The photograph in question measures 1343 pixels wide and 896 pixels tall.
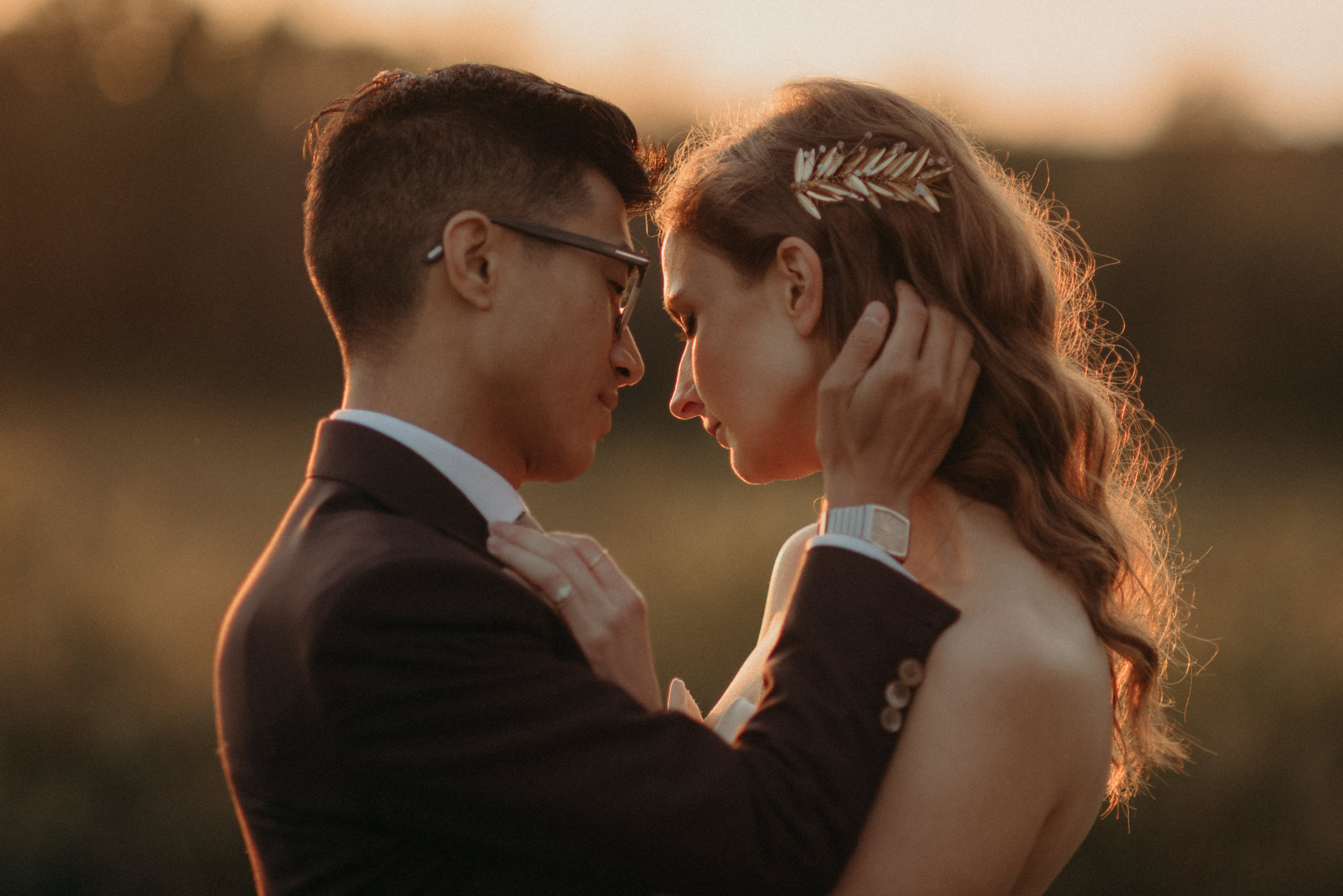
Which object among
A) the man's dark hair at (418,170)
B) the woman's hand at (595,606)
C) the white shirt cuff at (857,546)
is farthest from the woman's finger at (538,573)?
the man's dark hair at (418,170)

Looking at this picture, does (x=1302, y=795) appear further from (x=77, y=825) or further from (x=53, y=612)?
(x=53, y=612)

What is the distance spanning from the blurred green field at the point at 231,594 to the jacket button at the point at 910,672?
465 centimetres

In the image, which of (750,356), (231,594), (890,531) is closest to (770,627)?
(750,356)

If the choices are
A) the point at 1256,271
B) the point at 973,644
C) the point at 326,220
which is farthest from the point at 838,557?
the point at 1256,271

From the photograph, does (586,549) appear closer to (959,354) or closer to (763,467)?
(763,467)

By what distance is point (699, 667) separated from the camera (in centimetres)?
902

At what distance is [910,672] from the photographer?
210cm

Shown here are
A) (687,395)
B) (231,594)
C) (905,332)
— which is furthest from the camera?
(231,594)

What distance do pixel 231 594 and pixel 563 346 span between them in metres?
8.51

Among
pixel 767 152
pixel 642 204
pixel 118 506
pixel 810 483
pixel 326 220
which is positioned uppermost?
pixel 767 152

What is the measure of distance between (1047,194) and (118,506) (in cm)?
1230

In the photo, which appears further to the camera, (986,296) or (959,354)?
(986,296)

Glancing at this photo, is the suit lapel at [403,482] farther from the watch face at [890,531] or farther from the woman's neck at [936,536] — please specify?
the woman's neck at [936,536]

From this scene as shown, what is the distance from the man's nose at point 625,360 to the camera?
2.69m
